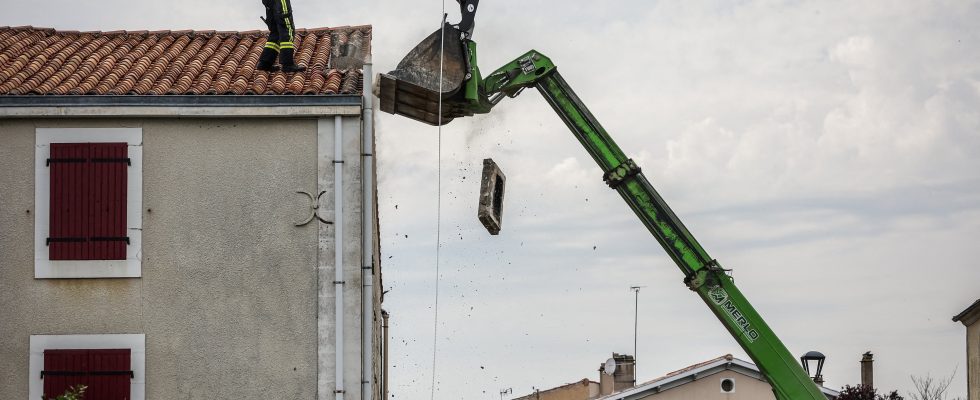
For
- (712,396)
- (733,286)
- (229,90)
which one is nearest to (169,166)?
(229,90)

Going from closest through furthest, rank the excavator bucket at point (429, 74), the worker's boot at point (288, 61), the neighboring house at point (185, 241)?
the neighboring house at point (185, 241), the excavator bucket at point (429, 74), the worker's boot at point (288, 61)

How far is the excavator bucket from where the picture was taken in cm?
1886

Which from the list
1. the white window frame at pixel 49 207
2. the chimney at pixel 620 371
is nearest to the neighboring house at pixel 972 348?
the chimney at pixel 620 371

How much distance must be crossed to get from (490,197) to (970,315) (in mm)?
18758

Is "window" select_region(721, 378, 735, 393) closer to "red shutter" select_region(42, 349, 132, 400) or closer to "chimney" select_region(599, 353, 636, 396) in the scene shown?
"chimney" select_region(599, 353, 636, 396)

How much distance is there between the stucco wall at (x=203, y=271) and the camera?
1794 centimetres

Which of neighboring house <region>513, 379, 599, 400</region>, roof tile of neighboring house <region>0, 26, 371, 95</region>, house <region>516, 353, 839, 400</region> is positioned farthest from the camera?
neighboring house <region>513, 379, 599, 400</region>

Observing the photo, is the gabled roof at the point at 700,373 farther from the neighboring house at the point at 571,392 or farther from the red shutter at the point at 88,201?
the red shutter at the point at 88,201

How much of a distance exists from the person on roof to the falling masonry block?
2.98 metres

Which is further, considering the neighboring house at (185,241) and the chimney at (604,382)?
the chimney at (604,382)

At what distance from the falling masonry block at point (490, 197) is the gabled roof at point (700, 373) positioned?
18.6 m

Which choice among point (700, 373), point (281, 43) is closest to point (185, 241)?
point (281, 43)

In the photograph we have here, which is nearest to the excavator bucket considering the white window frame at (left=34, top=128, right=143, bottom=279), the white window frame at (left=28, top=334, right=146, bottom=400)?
the white window frame at (left=34, top=128, right=143, bottom=279)

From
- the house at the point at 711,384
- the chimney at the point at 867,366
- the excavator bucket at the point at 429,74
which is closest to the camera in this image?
the excavator bucket at the point at 429,74
